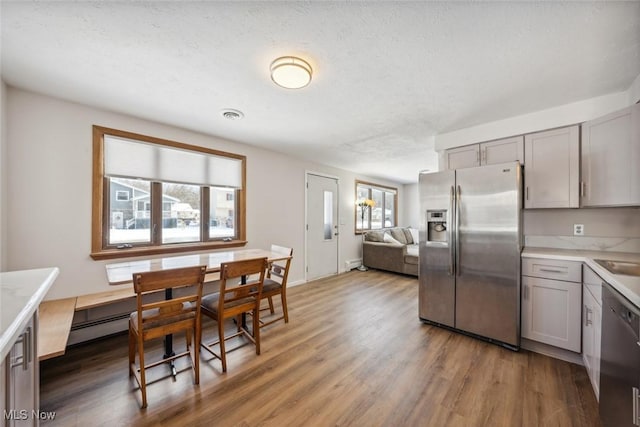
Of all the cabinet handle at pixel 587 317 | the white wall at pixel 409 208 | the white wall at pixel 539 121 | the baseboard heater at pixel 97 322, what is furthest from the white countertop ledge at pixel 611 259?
the white wall at pixel 409 208

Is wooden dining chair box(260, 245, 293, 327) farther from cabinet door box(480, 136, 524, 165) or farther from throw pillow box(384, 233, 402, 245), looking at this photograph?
throw pillow box(384, 233, 402, 245)

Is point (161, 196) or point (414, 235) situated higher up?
point (161, 196)

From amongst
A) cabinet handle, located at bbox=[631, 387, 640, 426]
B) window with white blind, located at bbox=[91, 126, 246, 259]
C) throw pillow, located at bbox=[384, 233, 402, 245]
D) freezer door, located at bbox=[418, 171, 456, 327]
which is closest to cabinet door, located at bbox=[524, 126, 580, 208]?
freezer door, located at bbox=[418, 171, 456, 327]

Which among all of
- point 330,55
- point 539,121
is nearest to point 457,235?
point 539,121

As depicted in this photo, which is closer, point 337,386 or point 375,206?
point 337,386

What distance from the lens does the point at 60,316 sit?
2012 millimetres

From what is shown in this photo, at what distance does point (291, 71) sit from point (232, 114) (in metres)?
1.20

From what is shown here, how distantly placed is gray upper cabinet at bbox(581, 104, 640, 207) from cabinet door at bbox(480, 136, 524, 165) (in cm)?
47

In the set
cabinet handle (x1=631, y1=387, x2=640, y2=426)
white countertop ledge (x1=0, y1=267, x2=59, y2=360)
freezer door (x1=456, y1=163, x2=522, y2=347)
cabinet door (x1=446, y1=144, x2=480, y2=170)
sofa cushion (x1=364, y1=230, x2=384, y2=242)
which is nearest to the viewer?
white countertop ledge (x1=0, y1=267, x2=59, y2=360)

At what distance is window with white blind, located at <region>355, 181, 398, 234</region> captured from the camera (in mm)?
6121

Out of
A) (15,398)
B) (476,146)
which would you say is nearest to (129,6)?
(15,398)

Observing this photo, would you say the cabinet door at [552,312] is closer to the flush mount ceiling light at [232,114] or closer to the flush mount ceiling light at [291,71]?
the flush mount ceiling light at [291,71]

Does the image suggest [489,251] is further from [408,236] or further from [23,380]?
[408,236]

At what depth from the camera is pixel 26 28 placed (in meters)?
1.48
